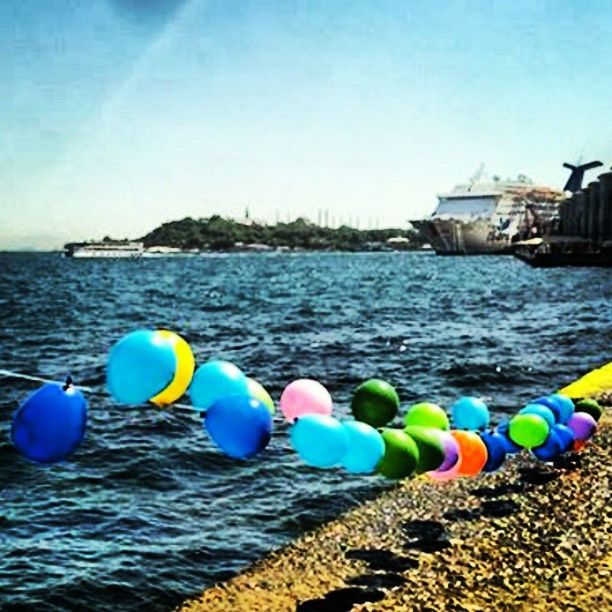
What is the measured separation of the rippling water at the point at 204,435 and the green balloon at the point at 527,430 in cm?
185

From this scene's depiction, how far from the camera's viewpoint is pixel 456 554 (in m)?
6.77

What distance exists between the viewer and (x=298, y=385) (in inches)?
264

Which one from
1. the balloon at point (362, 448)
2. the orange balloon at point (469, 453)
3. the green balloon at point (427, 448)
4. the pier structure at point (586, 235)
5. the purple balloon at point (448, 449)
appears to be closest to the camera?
the balloon at point (362, 448)

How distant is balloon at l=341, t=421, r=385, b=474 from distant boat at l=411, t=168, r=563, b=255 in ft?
404

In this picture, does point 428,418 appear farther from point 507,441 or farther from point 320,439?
point 320,439

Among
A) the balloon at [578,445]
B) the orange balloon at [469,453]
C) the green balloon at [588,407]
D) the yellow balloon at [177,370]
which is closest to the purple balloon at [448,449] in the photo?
the orange balloon at [469,453]

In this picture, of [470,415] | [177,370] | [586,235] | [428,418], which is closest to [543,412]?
[470,415]

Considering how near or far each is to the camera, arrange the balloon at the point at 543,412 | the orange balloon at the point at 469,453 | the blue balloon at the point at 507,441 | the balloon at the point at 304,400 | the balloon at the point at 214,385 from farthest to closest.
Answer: the balloon at the point at 543,412, the blue balloon at the point at 507,441, the orange balloon at the point at 469,453, the balloon at the point at 304,400, the balloon at the point at 214,385

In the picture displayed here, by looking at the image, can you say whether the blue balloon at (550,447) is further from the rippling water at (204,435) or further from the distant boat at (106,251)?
the distant boat at (106,251)

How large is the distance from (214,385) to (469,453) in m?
2.73

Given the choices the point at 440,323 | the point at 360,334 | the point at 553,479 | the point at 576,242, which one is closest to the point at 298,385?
the point at 553,479

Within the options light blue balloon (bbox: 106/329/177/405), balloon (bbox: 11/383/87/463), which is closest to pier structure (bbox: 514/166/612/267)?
light blue balloon (bbox: 106/329/177/405)

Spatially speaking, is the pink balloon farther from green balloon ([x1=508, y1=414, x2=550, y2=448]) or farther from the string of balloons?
green balloon ([x1=508, y1=414, x2=550, y2=448])

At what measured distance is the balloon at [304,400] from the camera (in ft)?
21.7
